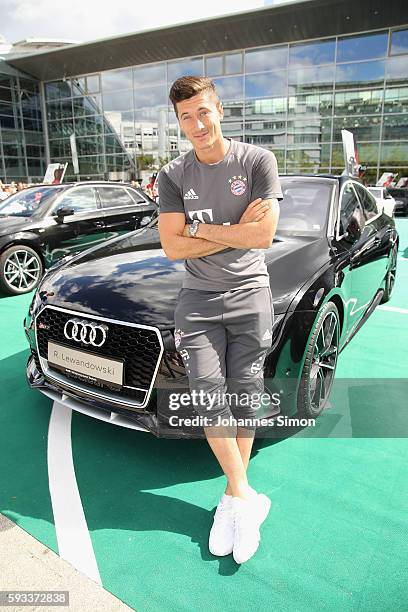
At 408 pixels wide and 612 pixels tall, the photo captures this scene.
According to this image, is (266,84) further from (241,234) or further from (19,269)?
(241,234)

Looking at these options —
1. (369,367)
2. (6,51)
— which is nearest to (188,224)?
(369,367)

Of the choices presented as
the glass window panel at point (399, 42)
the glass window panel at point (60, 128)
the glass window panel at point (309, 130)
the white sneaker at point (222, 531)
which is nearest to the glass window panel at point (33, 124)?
the glass window panel at point (60, 128)

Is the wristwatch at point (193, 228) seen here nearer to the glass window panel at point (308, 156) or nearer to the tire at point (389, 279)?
the tire at point (389, 279)

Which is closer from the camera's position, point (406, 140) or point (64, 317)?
point (64, 317)

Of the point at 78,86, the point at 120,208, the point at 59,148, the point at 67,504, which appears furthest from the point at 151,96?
the point at 67,504

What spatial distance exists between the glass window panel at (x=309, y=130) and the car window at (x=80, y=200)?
61.2 feet

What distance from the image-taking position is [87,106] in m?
29.0

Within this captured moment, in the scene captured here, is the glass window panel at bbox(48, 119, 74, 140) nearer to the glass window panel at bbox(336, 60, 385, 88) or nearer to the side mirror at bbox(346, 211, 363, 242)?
the glass window panel at bbox(336, 60, 385, 88)

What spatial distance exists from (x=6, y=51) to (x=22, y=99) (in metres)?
3.93

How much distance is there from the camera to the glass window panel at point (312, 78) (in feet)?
72.5

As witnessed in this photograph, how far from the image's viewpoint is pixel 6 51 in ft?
102

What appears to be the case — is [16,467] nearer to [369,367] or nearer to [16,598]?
[16,598]

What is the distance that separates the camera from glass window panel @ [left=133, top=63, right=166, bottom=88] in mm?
25931

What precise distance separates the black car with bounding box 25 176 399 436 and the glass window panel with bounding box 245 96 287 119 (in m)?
21.7
